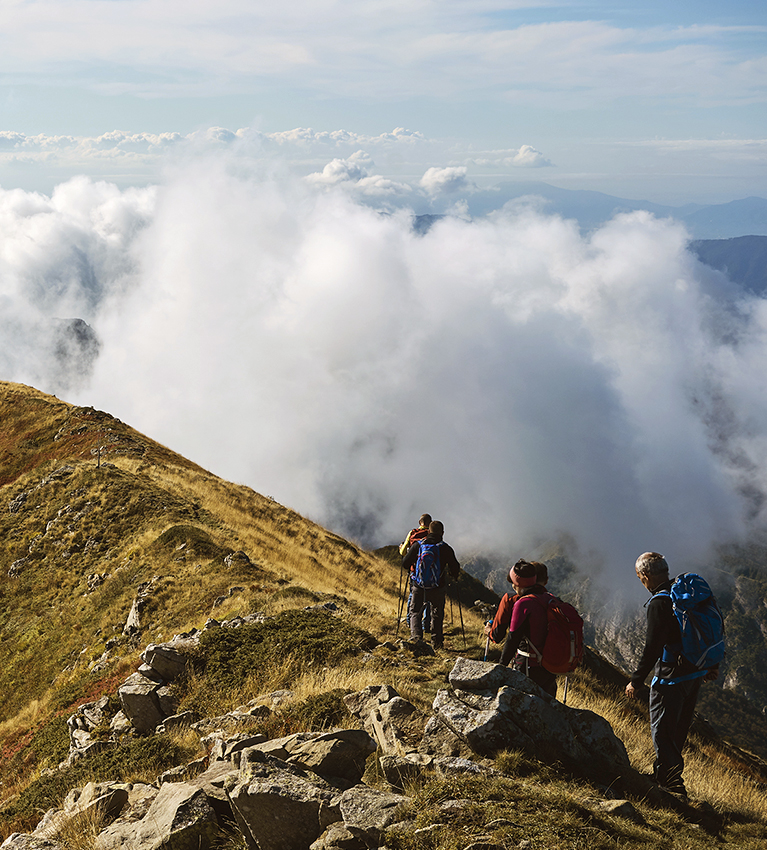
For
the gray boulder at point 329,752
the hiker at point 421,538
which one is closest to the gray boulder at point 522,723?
the gray boulder at point 329,752

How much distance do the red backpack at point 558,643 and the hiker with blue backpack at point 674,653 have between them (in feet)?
3.09

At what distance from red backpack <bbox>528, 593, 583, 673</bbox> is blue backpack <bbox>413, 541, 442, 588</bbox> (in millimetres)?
6217

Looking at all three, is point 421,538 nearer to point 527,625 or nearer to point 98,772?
point 527,625

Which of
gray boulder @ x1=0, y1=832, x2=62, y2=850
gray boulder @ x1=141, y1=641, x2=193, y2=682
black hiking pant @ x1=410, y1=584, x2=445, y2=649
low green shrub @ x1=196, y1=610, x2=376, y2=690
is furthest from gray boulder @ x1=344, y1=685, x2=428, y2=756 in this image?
gray boulder @ x1=141, y1=641, x2=193, y2=682

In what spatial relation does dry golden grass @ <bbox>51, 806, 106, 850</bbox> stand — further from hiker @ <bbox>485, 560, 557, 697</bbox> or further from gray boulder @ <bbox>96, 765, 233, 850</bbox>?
hiker @ <bbox>485, 560, 557, 697</bbox>

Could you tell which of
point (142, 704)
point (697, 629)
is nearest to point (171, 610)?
point (142, 704)

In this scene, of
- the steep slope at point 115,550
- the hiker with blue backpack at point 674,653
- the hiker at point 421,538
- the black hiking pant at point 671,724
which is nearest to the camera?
the hiker with blue backpack at point 674,653

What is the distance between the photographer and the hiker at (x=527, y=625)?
31.5ft

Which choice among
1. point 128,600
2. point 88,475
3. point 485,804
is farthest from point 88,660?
point 485,804

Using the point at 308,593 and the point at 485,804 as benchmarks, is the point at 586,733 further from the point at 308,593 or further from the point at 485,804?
the point at 308,593

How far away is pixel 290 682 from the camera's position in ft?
42.6

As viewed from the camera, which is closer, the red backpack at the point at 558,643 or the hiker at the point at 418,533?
the red backpack at the point at 558,643

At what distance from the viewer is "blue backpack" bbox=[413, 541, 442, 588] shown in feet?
51.9

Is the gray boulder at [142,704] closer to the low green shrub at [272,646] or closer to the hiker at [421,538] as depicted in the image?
the low green shrub at [272,646]
